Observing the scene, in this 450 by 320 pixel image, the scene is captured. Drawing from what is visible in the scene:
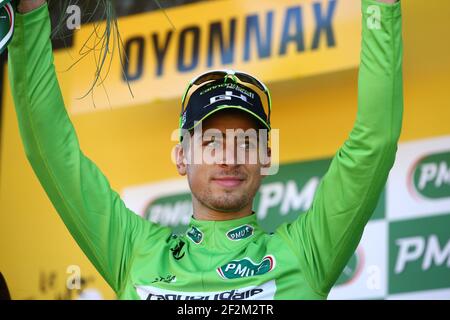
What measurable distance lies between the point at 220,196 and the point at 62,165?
33 cm

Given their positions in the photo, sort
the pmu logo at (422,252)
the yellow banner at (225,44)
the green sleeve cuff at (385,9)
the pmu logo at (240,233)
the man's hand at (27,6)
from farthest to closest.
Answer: the yellow banner at (225,44) < the pmu logo at (422,252) < the pmu logo at (240,233) < the man's hand at (27,6) < the green sleeve cuff at (385,9)

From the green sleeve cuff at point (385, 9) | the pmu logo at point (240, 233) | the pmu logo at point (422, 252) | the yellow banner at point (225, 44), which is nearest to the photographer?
the green sleeve cuff at point (385, 9)

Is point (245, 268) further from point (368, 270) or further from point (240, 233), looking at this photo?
point (368, 270)

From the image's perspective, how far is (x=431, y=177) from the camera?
2748 mm

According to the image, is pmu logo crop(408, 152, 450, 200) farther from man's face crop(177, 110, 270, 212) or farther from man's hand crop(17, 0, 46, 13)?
→ man's hand crop(17, 0, 46, 13)

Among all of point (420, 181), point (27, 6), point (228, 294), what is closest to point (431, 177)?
point (420, 181)

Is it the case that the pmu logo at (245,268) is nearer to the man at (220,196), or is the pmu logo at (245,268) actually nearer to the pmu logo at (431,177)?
the man at (220,196)

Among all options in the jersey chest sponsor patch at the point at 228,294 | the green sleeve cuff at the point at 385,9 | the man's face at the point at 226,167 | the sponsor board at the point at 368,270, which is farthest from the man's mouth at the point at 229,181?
the sponsor board at the point at 368,270

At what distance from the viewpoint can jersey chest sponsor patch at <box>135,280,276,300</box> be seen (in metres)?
1.89

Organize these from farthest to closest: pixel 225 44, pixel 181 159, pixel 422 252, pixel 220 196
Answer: pixel 225 44
pixel 422 252
pixel 181 159
pixel 220 196

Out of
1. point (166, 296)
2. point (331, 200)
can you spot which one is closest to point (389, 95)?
point (331, 200)

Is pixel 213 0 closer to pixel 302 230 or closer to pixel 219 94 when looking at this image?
pixel 219 94

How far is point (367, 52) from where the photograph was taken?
1784 millimetres

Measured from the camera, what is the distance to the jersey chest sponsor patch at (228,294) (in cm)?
189
